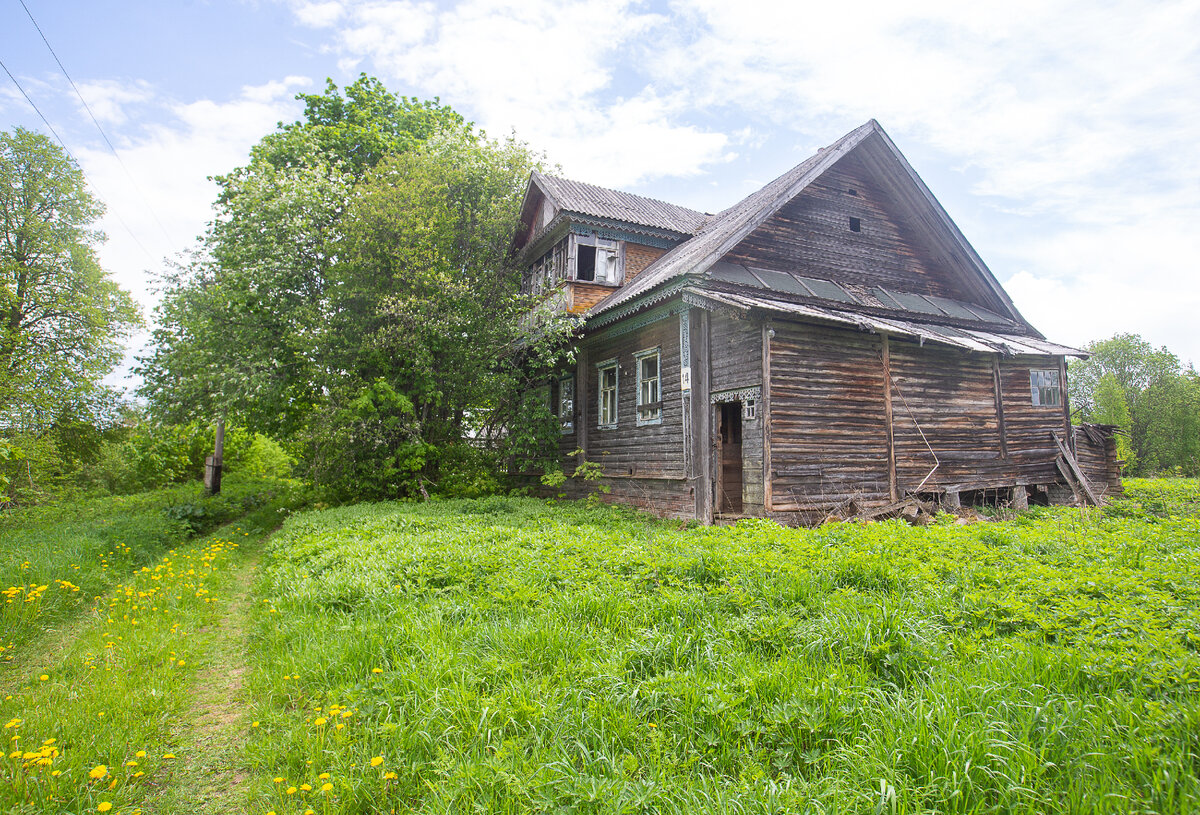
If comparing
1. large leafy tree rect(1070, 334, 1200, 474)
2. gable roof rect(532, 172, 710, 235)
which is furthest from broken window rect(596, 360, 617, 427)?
large leafy tree rect(1070, 334, 1200, 474)

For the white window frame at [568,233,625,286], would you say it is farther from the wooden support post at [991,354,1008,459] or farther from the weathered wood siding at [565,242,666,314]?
the wooden support post at [991,354,1008,459]

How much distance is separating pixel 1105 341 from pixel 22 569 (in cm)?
6575

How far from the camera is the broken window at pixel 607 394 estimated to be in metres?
15.7

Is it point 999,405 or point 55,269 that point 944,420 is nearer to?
point 999,405

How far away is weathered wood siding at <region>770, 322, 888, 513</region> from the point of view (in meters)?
11.2

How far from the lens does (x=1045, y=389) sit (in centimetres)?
1545

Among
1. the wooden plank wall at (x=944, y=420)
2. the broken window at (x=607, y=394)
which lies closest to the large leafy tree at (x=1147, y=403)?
the wooden plank wall at (x=944, y=420)

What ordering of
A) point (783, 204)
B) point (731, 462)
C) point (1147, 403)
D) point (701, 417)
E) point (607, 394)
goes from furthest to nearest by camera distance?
point (1147, 403)
point (607, 394)
point (731, 462)
point (783, 204)
point (701, 417)

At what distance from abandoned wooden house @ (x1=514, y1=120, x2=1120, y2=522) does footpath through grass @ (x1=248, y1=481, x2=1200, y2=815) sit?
18.6ft

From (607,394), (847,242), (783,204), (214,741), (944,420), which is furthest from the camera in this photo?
(607,394)

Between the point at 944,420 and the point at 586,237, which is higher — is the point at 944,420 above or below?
below

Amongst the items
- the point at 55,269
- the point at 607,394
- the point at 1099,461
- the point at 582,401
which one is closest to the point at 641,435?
the point at 607,394

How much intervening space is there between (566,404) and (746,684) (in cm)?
1475

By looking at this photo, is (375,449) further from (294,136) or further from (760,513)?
(294,136)
